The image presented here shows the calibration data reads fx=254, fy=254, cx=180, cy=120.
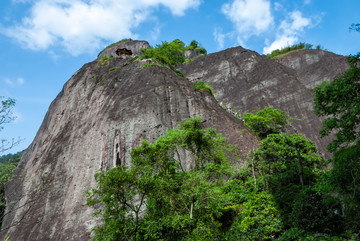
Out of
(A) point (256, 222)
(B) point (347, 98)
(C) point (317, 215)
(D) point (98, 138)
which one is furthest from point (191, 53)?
(B) point (347, 98)

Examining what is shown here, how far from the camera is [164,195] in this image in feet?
39.3

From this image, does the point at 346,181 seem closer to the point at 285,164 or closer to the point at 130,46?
the point at 285,164

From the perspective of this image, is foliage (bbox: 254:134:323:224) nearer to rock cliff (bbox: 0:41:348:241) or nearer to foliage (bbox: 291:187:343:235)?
rock cliff (bbox: 0:41:348:241)

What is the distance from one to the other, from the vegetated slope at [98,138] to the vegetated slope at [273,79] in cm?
1137

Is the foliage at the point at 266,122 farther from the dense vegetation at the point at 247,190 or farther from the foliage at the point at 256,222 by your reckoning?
the foliage at the point at 256,222

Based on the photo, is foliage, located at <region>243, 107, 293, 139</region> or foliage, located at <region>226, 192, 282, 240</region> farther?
foliage, located at <region>243, 107, 293, 139</region>

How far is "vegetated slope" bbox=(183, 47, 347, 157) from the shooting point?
29844mm

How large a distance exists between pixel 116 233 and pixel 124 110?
12.8 m

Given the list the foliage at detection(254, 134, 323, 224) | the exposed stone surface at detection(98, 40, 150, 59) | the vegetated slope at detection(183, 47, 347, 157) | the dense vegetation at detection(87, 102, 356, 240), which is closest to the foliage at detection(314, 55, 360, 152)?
the dense vegetation at detection(87, 102, 356, 240)

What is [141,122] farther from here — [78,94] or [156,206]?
[78,94]

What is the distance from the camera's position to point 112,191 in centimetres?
1091

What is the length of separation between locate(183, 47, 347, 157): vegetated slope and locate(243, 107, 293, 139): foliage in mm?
3392

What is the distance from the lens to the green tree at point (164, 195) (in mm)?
10922

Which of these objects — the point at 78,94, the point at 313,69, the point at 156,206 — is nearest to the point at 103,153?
the point at 156,206
